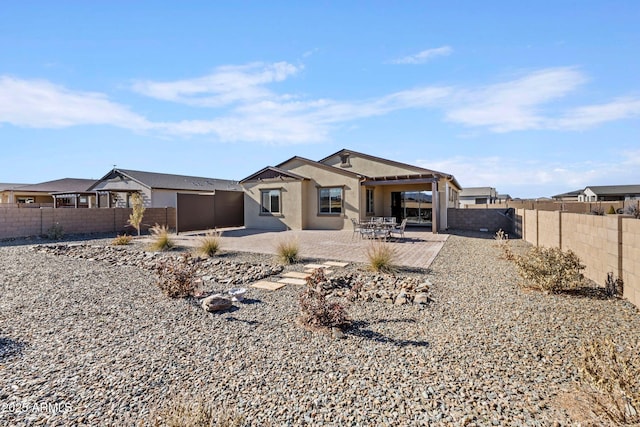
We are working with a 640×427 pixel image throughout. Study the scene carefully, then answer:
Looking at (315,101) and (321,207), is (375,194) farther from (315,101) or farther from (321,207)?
(315,101)

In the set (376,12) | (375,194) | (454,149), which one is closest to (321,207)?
(375,194)

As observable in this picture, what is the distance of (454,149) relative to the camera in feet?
63.4

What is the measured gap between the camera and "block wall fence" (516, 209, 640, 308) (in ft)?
15.8

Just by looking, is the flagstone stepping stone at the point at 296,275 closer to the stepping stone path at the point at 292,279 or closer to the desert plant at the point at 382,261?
the stepping stone path at the point at 292,279

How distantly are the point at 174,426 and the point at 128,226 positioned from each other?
63.7ft

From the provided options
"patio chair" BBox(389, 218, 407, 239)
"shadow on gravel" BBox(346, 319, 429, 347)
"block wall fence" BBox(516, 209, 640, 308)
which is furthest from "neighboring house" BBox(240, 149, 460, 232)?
"shadow on gravel" BBox(346, 319, 429, 347)

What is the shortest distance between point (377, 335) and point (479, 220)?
1709cm

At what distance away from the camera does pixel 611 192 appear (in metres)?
48.5

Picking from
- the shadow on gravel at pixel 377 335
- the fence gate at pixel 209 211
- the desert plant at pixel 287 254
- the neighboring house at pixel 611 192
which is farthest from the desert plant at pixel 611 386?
the neighboring house at pixel 611 192

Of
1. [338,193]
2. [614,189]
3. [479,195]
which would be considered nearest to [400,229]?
[338,193]

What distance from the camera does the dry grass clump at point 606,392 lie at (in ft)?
7.06

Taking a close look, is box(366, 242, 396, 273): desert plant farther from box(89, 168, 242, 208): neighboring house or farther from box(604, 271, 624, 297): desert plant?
box(89, 168, 242, 208): neighboring house

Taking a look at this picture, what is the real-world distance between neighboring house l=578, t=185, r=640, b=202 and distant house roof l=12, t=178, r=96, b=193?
68128 mm

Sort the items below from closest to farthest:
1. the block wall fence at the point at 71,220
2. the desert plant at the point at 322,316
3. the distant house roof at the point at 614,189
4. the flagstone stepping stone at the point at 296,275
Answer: the desert plant at the point at 322,316 < the flagstone stepping stone at the point at 296,275 < the block wall fence at the point at 71,220 < the distant house roof at the point at 614,189
